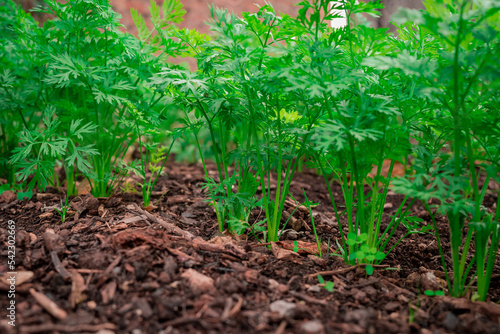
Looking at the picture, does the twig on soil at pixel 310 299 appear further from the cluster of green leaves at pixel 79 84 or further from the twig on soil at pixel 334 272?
the cluster of green leaves at pixel 79 84

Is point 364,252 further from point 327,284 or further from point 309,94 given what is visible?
point 309,94

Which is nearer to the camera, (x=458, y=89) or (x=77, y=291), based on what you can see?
(x=77, y=291)

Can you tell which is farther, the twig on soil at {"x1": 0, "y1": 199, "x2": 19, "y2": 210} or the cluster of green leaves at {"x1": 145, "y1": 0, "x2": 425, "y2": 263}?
the twig on soil at {"x1": 0, "y1": 199, "x2": 19, "y2": 210}

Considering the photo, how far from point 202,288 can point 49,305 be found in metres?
0.54

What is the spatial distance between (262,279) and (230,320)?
321 millimetres

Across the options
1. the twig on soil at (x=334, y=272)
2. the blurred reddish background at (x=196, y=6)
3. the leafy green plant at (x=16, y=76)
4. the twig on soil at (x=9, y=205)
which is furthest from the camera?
the blurred reddish background at (x=196, y=6)

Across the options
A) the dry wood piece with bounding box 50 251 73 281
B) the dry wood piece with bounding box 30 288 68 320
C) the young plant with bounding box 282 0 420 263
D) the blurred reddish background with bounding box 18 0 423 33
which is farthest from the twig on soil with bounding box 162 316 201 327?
the blurred reddish background with bounding box 18 0 423 33

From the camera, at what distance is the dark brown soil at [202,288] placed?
1.24 metres

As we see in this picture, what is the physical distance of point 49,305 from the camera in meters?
1.25

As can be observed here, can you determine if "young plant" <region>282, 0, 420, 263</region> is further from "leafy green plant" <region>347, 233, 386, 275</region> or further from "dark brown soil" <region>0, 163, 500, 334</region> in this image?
"dark brown soil" <region>0, 163, 500, 334</region>

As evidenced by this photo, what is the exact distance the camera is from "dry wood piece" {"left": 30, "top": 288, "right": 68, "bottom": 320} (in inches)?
47.9

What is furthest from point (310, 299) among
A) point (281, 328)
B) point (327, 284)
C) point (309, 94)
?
point (309, 94)

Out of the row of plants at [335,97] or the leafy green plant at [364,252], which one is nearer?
the row of plants at [335,97]

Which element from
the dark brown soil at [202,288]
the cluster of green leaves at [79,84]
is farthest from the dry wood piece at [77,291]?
the cluster of green leaves at [79,84]
